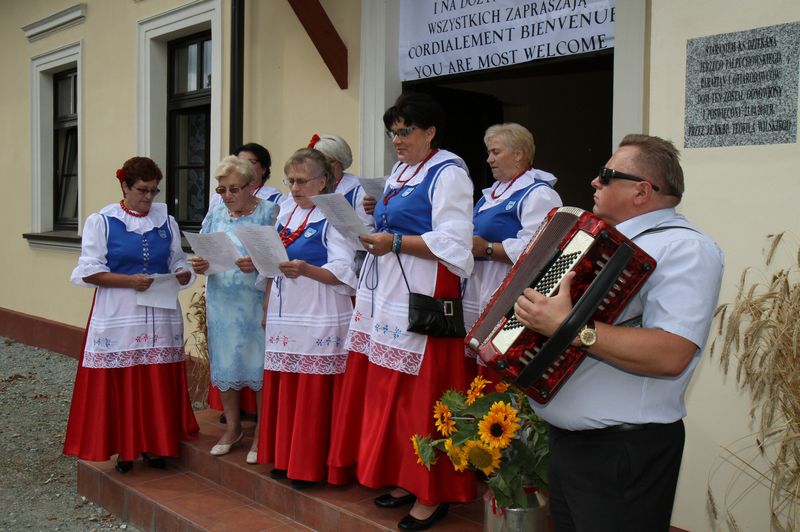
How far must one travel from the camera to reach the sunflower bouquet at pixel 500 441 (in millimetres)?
2832

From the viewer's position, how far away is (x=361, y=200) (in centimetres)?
415

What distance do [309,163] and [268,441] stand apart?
1.40 m

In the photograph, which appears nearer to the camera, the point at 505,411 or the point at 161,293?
the point at 505,411

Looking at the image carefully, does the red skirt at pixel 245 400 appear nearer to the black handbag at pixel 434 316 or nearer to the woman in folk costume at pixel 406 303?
the woman in folk costume at pixel 406 303

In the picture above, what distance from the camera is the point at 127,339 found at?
4410mm

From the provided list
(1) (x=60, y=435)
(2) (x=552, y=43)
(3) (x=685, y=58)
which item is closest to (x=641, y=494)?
(3) (x=685, y=58)

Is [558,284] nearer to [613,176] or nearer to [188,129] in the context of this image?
[613,176]

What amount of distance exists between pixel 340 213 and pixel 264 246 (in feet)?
1.58

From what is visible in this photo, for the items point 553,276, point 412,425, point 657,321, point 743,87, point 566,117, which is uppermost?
point 566,117

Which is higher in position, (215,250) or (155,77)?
(155,77)

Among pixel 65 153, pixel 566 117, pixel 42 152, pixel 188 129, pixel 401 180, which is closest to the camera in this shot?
pixel 401 180

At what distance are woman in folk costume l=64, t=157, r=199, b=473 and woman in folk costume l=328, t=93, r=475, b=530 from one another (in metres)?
1.54

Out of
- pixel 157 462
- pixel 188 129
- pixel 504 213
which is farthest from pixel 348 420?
pixel 188 129

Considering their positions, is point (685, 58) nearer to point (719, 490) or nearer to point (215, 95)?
point (719, 490)
